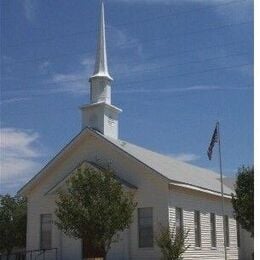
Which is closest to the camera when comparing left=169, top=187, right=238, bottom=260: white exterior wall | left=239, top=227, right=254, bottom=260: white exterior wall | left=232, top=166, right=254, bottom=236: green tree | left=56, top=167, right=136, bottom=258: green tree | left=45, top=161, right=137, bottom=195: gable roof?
left=56, top=167, right=136, bottom=258: green tree

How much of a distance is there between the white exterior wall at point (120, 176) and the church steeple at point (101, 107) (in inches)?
49.2

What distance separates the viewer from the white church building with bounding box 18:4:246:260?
28469mm

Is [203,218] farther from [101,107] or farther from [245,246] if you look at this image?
[101,107]

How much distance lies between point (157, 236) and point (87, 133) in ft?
26.6

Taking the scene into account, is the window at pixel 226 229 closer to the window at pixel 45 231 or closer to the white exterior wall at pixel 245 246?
the white exterior wall at pixel 245 246

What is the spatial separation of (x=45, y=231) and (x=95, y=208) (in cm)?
978

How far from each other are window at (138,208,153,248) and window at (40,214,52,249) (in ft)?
21.1

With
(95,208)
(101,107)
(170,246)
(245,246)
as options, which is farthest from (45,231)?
(245,246)

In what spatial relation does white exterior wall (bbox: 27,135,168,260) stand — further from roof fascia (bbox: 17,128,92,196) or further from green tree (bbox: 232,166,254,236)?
green tree (bbox: 232,166,254,236)

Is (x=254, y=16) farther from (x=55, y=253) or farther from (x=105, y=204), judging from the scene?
(x=55, y=253)

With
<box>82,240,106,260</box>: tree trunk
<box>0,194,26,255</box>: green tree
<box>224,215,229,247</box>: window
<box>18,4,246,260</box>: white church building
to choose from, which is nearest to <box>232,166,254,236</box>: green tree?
<box>18,4,246,260</box>: white church building

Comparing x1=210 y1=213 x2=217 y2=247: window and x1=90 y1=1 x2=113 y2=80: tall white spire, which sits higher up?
x1=90 y1=1 x2=113 y2=80: tall white spire

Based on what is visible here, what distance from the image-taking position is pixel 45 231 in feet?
106

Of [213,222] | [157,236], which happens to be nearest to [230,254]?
[213,222]
